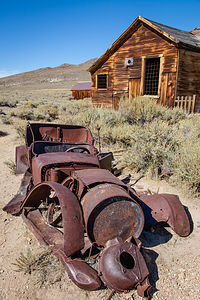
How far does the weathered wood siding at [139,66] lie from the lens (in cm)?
1059

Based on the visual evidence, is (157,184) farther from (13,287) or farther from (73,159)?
(13,287)

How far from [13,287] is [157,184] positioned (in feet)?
10.5

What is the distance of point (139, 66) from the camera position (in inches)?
458

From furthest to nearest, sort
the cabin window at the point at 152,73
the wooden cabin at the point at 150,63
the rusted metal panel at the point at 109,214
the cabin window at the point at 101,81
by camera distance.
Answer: the cabin window at the point at 101,81 < the cabin window at the point at 152,73 < the wooden cabin at the point at 150,63 < the rusted metal panel at the point at 109,214

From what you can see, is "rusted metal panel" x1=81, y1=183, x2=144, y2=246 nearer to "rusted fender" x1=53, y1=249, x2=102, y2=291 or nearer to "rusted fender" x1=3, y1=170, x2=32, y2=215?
"rusted fender" x1=53, y1=249, x2=102, y2=291

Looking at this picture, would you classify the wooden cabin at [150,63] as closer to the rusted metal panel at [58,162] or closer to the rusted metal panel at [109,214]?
the rusted metal panel at [58,162]

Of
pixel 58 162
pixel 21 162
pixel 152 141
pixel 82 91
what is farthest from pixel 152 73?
pixel 82 91

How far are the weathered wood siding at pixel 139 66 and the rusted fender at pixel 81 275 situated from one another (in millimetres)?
10093

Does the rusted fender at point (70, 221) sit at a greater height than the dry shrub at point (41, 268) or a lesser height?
greater

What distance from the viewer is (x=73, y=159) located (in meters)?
3.09

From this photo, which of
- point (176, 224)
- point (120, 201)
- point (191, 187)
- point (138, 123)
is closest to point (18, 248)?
point (120, 201)

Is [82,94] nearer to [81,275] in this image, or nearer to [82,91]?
[82,91]

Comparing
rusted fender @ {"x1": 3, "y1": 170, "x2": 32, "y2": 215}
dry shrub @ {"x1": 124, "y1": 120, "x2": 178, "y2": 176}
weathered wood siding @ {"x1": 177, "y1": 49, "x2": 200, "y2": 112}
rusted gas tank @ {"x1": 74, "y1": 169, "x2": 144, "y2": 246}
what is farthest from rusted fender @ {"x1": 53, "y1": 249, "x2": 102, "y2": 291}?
weathered wood siding @ {"x1": 177, "y1": 49, "x2": 200, "y2": 112}

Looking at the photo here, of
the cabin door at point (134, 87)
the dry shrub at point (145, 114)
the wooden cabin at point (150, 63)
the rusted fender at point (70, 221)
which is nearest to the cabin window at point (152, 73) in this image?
the wooden cabin at point (150, 63)
